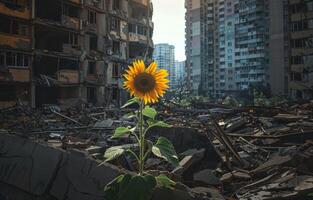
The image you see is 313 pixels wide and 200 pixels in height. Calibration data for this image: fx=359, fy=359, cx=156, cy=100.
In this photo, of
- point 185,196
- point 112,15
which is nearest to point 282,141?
point 185,196

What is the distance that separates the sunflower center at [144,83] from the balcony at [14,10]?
27771 mm

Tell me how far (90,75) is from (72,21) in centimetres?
611

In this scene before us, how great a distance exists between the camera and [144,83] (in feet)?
11.3

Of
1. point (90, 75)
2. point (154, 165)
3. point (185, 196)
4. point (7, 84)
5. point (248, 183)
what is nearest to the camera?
point (185, 196)

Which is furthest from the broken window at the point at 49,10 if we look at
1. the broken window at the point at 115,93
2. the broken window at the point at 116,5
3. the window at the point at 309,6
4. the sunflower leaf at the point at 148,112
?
the sunflower leaf at the point at 148,112

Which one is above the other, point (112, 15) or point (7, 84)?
point (112, 15)

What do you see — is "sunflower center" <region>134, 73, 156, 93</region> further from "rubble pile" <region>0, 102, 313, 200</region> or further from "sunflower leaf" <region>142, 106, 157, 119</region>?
"rubble pile" <region>0, 102, 313, 200</region>

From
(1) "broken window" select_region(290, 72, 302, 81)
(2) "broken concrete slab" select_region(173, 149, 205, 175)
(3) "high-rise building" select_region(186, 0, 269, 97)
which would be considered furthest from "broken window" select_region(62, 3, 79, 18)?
(3) "high-rise building" select_region(186, 0, 269, 97)

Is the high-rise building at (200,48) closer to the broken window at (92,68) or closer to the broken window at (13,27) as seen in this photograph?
the broken window at (92,68)

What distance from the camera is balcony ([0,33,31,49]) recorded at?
27800 millimetres

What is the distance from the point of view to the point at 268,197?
185 inches

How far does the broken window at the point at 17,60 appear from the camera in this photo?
2858 cm

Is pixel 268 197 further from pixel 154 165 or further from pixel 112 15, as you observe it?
pixel 112 15

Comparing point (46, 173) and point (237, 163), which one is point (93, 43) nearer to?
point (237, 163)
